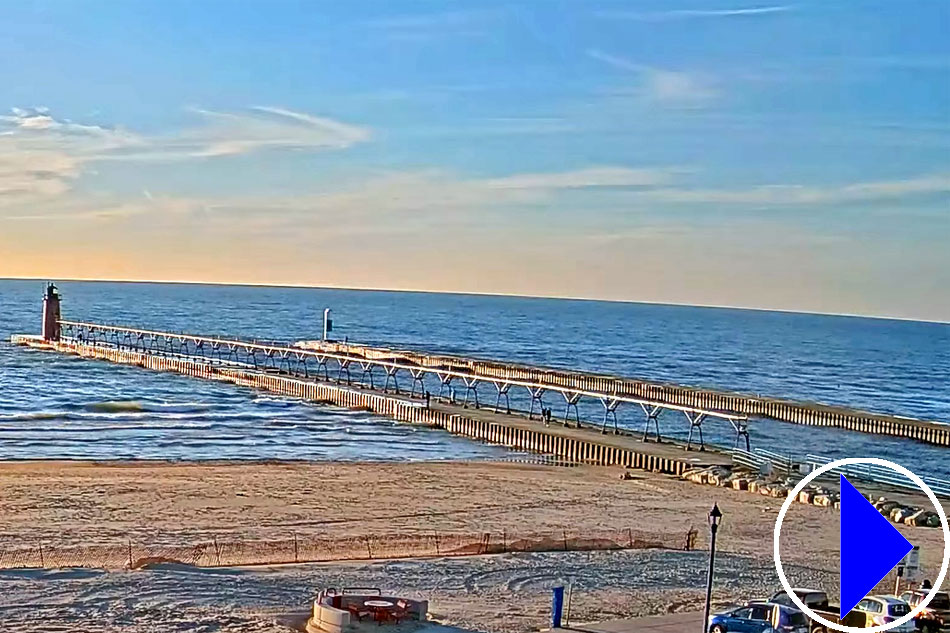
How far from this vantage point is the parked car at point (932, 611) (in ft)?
68.6

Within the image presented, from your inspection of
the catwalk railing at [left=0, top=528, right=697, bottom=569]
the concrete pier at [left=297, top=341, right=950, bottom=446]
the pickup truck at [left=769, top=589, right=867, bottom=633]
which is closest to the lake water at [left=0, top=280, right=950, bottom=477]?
the concrete pier at [left=297, top=341, right=950, bottom=446]

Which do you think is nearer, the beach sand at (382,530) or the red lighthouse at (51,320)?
the beach sand at (382,530)

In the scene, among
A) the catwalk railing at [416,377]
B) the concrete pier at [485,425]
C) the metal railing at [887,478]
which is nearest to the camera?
the metal railing at [887,478]

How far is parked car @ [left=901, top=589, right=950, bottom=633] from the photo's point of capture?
20.9 metres

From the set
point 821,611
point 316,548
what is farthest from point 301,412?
point 821,611

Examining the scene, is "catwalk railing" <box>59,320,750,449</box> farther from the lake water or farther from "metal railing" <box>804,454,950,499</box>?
"metal railing" <box>804,454,950,499</box>

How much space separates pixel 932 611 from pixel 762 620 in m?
3.26

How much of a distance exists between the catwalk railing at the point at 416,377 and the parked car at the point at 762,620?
103 ft

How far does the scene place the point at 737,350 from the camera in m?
175

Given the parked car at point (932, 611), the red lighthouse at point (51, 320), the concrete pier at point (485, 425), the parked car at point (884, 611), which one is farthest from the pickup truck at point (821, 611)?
the red lighthouse at point (51, 320)

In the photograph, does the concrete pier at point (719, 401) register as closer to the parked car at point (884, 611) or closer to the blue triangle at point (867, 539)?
the parked car at point (884, 611)

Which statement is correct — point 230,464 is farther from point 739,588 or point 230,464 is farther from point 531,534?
point 739,588

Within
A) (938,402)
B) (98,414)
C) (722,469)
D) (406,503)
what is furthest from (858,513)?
(938,402)

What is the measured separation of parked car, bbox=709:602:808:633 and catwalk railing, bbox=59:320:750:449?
1235 inches
